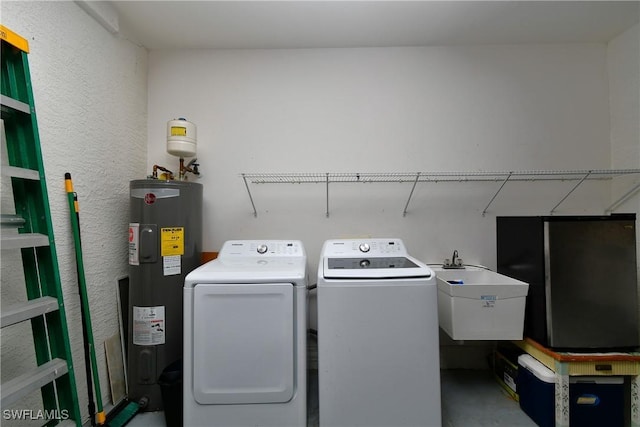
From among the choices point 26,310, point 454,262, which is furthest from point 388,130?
point 26,310

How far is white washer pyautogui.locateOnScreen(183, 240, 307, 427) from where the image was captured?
1.29 metres

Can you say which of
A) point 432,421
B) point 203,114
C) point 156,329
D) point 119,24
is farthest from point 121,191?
point 432,421

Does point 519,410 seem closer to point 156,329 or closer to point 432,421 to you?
point 432,421

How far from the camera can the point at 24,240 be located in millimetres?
1015

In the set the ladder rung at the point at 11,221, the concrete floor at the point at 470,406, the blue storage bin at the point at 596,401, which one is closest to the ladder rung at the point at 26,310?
the ladder rung at the point at 11,221

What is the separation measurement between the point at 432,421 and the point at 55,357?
68.9 inches

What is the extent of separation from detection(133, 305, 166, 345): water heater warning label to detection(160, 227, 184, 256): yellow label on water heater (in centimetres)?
34

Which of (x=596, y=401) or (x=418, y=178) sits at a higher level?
(x=418, y=178)

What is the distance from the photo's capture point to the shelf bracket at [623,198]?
6.27 feet

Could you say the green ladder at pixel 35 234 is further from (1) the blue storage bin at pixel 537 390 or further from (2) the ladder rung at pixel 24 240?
(1) the blue storage bin at pixel 537 390

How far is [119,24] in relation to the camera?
1.82m

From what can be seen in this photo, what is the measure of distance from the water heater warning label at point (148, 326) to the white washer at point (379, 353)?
1.03 meters

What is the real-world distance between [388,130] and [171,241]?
1759mm

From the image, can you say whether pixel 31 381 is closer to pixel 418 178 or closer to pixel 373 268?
pixel 373 268
